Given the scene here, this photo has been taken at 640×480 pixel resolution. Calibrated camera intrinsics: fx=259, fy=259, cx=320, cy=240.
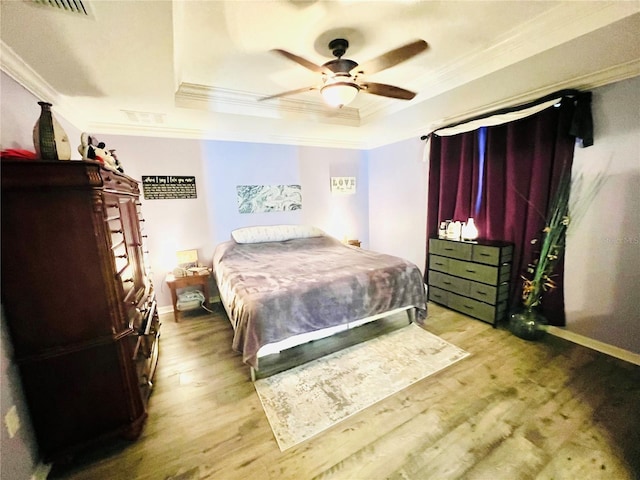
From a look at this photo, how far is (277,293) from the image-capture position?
206 cm

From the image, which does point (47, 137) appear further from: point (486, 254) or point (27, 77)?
point (486, 254)

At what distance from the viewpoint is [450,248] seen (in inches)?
123

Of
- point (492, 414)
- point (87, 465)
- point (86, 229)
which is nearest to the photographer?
point (86, 229)

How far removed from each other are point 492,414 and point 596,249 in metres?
1.82

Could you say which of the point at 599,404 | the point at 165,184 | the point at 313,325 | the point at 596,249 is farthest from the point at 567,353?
the point at 165,184

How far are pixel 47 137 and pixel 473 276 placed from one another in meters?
3.60

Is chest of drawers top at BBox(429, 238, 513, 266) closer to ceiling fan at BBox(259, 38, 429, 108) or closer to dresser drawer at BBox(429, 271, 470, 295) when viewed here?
dresser drawer at BBox(429, 271, 470, 295)

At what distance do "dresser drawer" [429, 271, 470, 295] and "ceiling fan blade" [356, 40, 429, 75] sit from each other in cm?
243

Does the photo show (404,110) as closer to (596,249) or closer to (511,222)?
(511,222)

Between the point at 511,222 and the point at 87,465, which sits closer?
the point at 87,465

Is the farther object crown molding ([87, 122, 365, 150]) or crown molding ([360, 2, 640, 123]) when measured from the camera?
crown molding ([87, 122, 365, 150])

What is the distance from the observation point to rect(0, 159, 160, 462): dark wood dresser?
47.8 inches

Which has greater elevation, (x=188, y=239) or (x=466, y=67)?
(x=466, y=67)

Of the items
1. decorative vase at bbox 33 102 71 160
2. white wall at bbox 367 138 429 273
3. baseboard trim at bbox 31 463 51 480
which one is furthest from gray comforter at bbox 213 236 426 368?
decorative vase at bbox 33 102 71 160
